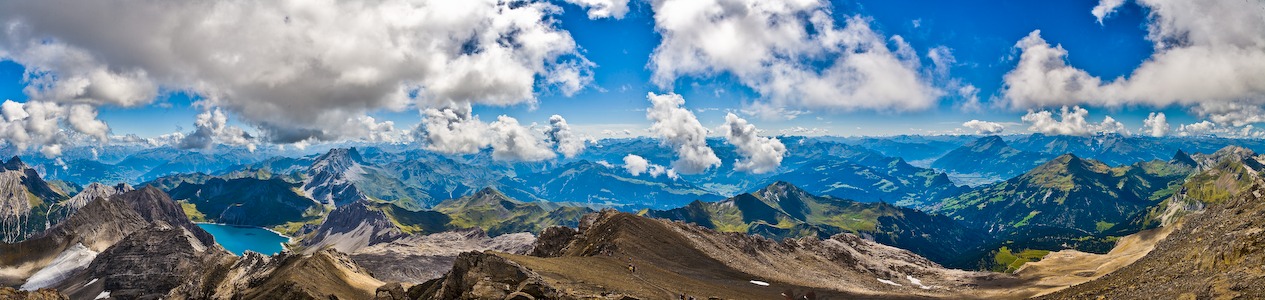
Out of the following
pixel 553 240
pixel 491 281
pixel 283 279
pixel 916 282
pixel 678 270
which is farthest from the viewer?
pixel 916 282

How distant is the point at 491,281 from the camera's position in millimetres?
50688

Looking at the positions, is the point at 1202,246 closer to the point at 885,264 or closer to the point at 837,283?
the point at 837,283

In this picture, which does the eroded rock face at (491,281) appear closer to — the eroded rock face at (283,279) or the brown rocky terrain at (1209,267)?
the brown rocky terrain at (1209,267)

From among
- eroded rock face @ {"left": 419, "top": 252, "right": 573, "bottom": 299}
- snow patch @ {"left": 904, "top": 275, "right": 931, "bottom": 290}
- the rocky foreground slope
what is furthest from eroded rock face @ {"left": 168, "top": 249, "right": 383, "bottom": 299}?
snow patch @ {"left": 904, "top": 275, "right": 931, "bottom": 290}

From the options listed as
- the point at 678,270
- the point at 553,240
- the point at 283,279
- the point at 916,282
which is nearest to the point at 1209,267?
the point at 678,270

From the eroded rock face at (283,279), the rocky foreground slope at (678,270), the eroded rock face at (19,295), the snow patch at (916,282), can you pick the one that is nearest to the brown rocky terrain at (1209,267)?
the rocky foreground slope at (678,270)

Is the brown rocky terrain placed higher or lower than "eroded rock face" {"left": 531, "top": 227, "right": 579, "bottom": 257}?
lower

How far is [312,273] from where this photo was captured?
346ft

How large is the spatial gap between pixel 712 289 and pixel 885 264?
313 ft

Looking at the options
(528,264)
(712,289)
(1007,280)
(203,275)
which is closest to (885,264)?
(1007,280)

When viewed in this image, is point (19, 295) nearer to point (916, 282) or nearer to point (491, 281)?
point (491, 281)

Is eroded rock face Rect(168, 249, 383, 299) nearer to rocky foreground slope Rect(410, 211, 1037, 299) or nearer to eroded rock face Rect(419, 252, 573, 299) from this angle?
rocky foreground slope Rect(410, 211, 1037, 299)

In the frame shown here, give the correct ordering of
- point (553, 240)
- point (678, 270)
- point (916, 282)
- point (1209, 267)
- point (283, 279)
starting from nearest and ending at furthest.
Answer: point (1209, 267)
point (678, 270)
point (283, 279)
point (553, 240)
point (916, 282)

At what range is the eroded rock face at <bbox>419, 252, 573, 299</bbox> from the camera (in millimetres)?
47719
